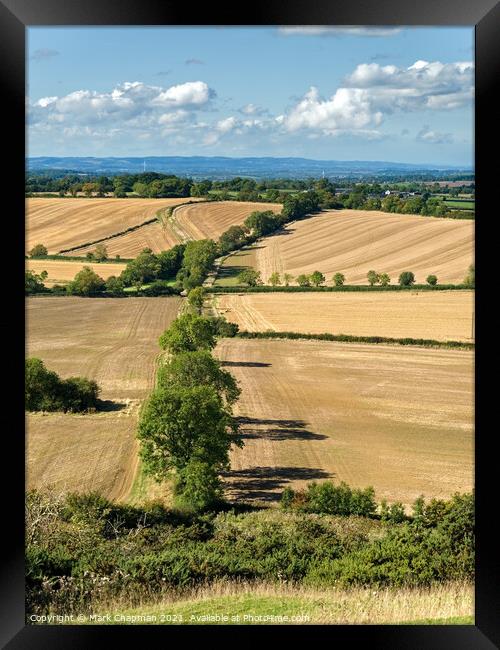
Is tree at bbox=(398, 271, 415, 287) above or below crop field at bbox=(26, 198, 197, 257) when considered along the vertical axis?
below

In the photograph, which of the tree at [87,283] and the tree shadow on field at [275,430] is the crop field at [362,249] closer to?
the tree at [87,283]

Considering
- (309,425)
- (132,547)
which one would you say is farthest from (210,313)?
(132,547)

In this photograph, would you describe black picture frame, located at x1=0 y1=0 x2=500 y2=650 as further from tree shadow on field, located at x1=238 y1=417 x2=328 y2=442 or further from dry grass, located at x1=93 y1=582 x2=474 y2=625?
tree shadow on field, located at x1=238 y1=417 x2=328 y2=442

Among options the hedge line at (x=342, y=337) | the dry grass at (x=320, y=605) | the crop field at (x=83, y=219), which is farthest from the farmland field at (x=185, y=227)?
the dry grass at (x=320, y=605)

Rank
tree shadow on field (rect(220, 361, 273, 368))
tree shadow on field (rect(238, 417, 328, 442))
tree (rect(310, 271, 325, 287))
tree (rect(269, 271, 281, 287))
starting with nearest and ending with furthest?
1. tree shadow on field (rect(238, 417, 328, 442))
2. tree shadow on field (rect(220, 361, 273, 368))
3. tree (rect(269, 271, 281, 287))
4. tree (rect(310, 271, 325, 287))

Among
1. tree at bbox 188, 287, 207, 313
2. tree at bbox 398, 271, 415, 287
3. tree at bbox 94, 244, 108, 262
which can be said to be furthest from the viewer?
tree at bbox 398, 271, 415, 287

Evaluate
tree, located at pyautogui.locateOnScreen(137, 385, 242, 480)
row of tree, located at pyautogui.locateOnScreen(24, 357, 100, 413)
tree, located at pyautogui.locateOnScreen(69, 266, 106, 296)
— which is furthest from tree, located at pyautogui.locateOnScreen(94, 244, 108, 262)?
tree, located at pyautogui.locateOnScreen(137, 385, 242, 480)
